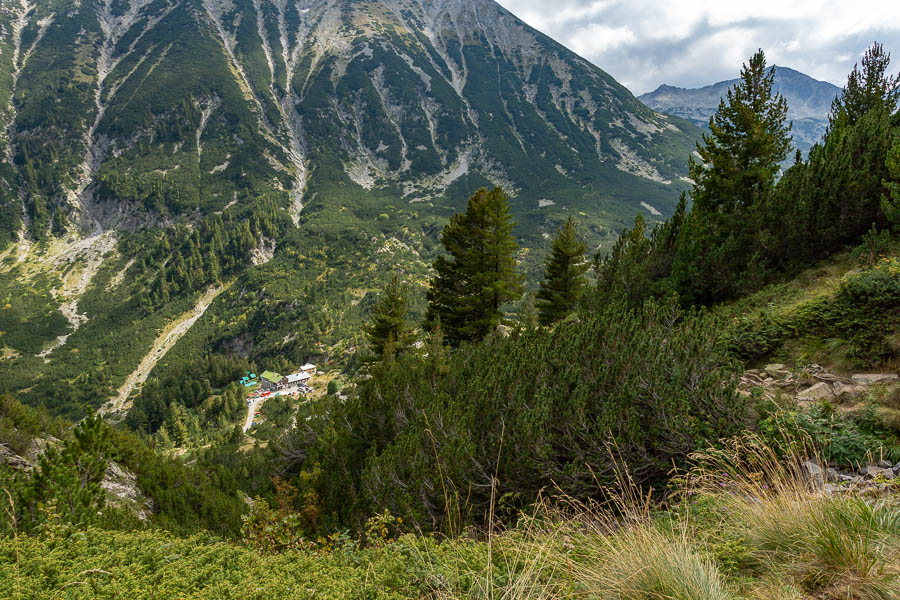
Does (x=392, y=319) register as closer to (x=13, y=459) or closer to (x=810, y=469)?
(x=13, y=459)

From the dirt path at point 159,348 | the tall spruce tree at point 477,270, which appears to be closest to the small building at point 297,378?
the dirt path at point 159,348

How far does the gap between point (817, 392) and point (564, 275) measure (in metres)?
17.1

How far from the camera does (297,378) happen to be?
94.4 m

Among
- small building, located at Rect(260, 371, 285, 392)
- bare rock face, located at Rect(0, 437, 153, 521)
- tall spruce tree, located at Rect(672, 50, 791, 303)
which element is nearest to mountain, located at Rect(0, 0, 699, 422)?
small building, located at Rect(260, 371, 285, 392)

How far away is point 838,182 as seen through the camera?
842 cm

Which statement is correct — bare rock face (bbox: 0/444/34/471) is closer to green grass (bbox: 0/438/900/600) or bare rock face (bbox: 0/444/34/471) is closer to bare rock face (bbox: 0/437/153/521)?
bare rock face (bbox: 0/437/153/521)

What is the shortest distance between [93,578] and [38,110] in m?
283

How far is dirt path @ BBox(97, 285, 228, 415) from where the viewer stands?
317 feet

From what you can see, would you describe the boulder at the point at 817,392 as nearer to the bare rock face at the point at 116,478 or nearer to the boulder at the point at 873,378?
the boulder at the point at 873,378

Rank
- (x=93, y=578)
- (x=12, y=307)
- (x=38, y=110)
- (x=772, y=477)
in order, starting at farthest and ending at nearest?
(x=38, y=110)
(x=12, y=307)
(x=772, y=477)
(x=93, y=578)

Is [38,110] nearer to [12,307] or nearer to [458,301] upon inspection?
[12,307]

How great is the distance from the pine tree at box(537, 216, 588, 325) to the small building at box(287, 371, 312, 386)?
86094mm

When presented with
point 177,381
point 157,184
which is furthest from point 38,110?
point 177,381

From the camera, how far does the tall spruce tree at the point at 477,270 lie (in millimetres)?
16219
